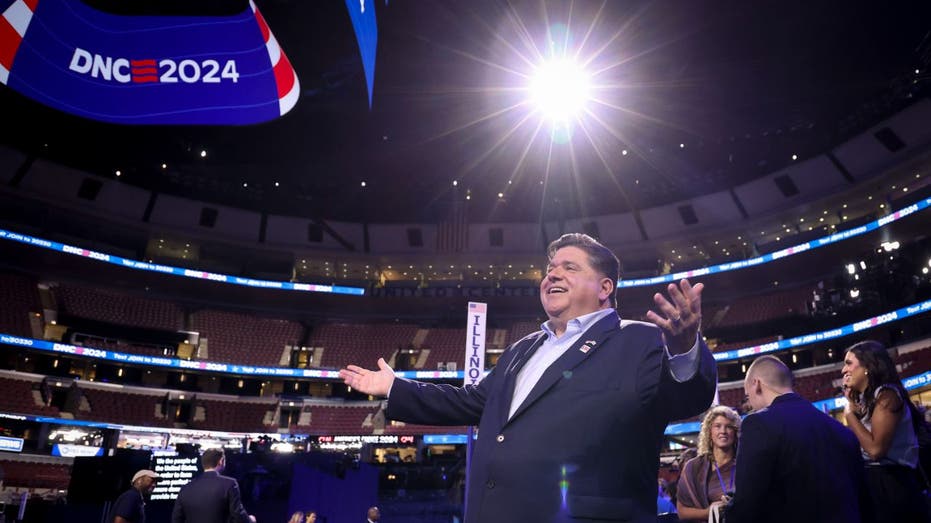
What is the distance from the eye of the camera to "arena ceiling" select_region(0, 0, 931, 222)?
772 inches

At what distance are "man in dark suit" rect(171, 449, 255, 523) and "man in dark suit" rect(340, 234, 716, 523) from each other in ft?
15.4

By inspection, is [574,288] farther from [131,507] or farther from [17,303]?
[17,303]

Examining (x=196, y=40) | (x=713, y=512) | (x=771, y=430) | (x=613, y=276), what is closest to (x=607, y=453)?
(x=613, y=276)

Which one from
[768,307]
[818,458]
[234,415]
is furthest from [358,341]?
[818,458]

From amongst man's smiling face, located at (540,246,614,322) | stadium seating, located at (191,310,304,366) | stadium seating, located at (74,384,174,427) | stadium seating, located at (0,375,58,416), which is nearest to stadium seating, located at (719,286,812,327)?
stadium seating, located at (191,310,304,366)

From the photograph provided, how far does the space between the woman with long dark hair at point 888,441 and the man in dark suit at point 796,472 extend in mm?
356

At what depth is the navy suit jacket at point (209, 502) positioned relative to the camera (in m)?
6.04

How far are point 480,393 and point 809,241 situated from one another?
3139 centimetres

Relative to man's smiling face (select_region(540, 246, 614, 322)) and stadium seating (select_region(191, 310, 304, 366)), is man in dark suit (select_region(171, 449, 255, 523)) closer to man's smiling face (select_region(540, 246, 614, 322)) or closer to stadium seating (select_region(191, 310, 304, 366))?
man's smiling face (select_region(540, 246, 614, 322))

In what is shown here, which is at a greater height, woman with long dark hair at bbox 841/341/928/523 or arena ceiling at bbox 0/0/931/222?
arena ceiling at bbox 0/0/931/222

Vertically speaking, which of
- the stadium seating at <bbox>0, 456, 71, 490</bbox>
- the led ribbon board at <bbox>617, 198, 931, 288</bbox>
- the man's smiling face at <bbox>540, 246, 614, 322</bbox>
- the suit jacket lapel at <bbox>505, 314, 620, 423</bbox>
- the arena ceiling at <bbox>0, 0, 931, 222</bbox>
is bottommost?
the stadium seating at <bbox>0, 456, 71, 490</bbox>

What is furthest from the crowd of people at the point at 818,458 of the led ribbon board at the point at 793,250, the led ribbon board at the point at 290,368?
the led ribbon board at the point at 793,250

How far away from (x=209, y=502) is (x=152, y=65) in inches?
171

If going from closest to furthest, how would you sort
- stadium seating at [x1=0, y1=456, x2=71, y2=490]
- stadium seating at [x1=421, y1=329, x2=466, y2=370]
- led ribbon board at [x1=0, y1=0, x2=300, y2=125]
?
led ribbon board at [x1=0, y1=0, x2=300, y2=125], stadium seating at [x1=0, y1=456, x2=71, y2=490], stadium seating at [x1=421, y1=329, x2=466, y2=370]
